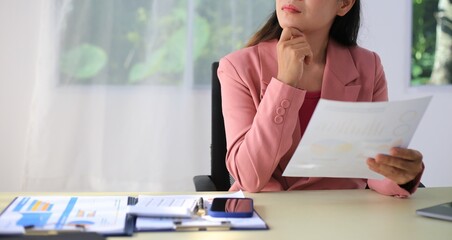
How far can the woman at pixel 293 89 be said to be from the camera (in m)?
1.34

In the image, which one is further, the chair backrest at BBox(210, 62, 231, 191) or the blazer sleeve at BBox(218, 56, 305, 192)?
the chair backrest at BBox(210, 62, 231, 191)

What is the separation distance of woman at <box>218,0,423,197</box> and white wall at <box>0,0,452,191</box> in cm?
164

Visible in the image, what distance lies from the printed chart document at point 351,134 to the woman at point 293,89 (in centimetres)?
4

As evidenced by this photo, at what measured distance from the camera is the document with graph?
93cm

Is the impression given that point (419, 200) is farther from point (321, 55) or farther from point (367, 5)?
point (367, 5)

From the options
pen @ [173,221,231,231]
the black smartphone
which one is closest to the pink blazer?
the black smartphone

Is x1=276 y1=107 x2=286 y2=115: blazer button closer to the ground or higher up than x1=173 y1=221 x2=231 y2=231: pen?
higher up

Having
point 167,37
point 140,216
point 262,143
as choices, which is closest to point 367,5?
point 167,37

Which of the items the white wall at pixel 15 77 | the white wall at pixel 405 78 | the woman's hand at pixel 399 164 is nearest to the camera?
the woman's hand at pixel 399 164

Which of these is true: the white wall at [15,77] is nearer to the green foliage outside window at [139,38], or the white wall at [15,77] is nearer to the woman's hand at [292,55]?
the green foliage outside window at [139,38]

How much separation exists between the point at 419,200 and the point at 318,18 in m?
0.53

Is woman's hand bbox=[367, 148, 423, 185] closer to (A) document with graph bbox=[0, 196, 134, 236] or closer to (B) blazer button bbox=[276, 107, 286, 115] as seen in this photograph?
(B) blazer button bbox=[276, 107, 286, 115]

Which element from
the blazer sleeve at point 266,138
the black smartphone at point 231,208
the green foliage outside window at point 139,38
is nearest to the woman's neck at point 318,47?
the blazer sleeve at point 266,138

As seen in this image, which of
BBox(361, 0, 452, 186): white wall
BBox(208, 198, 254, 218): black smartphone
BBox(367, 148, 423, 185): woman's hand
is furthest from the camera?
BBox(361, 0, 452, 186): white wall
